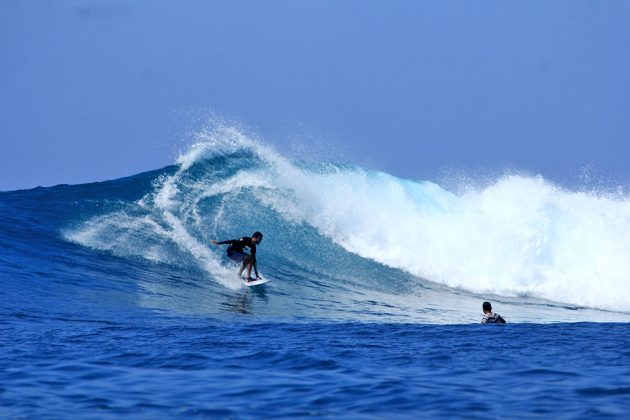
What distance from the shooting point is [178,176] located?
71.3 feet

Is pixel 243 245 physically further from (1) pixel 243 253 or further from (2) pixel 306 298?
(2) pixel 306 298

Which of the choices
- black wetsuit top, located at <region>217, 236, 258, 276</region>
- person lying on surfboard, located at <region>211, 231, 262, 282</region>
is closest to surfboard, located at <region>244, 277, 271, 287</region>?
person lying on surfboard, located at <region>211, 231, 262, 282</region>

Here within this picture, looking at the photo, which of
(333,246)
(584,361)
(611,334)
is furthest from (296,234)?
(584,361)

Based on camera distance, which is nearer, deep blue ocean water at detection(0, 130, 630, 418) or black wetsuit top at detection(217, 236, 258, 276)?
deep blue ocean water at detection(0, 130, 630, 418)

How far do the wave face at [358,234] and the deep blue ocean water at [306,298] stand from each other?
0.19 feet

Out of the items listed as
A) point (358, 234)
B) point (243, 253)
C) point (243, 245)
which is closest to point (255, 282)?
point (243, 253)

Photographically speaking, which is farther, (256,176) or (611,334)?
(256,176)

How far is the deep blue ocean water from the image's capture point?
21.9 feet

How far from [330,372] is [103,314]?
504cm

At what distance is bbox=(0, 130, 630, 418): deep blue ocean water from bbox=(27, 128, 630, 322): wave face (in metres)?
0.06

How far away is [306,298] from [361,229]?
20.5 ft

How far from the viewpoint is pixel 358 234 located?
20.8m

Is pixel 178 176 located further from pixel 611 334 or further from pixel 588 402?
pixel 588 402

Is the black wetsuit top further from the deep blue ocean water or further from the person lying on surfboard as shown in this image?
the deep blue ocean water
